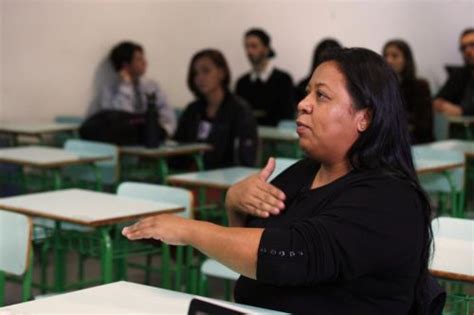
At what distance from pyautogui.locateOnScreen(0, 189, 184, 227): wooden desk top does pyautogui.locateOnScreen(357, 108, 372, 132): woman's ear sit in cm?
144

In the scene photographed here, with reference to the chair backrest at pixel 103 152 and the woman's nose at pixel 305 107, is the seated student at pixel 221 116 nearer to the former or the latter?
the chair backrest at pixel 103 152

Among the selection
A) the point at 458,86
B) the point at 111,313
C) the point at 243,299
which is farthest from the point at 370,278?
the point at 458,86

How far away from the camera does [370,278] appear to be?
184cm

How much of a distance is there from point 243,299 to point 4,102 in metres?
4.53

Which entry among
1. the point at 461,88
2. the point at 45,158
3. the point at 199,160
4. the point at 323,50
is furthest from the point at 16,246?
the point at 461,88

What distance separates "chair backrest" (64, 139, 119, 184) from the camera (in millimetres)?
4965

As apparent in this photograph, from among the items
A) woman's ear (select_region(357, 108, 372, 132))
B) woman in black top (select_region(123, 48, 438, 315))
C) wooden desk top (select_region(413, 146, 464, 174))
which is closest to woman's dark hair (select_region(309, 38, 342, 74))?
woman in black top (select_region(123, 48, 438, 315))

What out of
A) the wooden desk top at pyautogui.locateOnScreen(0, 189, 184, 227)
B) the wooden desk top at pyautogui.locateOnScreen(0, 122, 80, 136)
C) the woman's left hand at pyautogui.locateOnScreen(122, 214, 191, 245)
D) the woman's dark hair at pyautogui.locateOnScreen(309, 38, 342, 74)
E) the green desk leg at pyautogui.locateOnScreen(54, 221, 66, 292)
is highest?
the woman's dark hair at pyautogui.locateOnScreen(309, 38, 342, 74)

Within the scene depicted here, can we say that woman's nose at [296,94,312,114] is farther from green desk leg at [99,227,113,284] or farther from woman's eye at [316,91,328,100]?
green desk leg at [99,227,113,284]

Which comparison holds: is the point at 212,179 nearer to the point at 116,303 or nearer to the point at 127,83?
the point at 116,303

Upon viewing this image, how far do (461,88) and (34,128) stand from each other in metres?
3.62

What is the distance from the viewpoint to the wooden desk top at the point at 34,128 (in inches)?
225

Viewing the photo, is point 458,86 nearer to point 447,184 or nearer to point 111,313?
point 447,184

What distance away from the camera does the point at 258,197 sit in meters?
2.05
